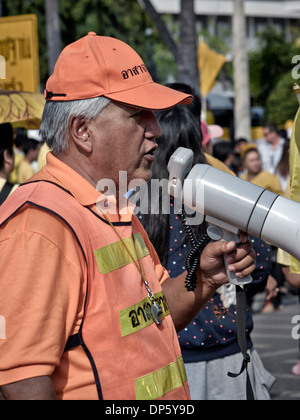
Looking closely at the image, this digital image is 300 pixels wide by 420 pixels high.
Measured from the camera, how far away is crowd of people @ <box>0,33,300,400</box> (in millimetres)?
1680

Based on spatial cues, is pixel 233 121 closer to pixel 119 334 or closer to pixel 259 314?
pixel 259 314

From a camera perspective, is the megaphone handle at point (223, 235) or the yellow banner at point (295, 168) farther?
the yellow banner at point (295, 168)

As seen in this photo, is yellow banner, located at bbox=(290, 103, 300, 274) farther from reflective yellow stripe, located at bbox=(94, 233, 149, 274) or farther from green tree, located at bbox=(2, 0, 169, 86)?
green tree, located at bbox=(2, 0, 169, 86)

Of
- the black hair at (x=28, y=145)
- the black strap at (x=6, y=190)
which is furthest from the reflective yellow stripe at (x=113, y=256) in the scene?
the black hair at (x=28, y=145)

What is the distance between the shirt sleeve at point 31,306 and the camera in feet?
5.45

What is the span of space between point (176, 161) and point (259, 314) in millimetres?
7362

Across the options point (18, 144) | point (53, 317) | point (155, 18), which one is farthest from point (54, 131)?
point (155, 18)

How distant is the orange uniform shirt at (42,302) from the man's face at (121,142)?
287 millimetres

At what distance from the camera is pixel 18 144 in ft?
33.9

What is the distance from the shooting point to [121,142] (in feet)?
6.57

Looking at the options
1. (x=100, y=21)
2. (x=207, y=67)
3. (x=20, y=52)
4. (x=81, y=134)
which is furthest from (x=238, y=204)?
(x=100, y=21)

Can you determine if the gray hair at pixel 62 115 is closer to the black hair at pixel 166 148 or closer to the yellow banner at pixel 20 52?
the black hair at pixel 166 148

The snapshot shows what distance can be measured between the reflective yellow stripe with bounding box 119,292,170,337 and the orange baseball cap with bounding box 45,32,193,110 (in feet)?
1.72

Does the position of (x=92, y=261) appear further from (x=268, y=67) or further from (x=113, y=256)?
(x=268, y=67)
